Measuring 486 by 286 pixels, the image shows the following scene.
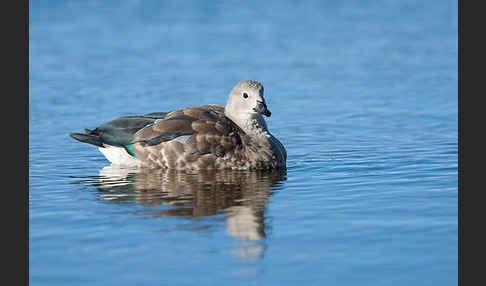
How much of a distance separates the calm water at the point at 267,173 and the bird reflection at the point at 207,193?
0.03 m

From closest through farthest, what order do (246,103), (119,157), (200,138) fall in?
(200,138), (246,103), (119,157)

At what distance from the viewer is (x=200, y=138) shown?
42.6 feet

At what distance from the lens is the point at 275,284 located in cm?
738

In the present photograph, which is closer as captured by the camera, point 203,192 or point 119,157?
point 203,192

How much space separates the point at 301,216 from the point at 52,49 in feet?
55.0

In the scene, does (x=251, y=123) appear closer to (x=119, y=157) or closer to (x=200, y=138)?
(x=200, y=138)

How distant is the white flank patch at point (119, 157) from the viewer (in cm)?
1341

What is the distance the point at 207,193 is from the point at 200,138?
1.89 m

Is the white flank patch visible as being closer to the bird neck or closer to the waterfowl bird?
the waterfowl bird

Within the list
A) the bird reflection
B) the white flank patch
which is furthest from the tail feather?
the bird reflection

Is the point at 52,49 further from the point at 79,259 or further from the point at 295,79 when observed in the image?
the point at 79,259

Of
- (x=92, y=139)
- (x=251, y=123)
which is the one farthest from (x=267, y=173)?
(x=92, y=139)

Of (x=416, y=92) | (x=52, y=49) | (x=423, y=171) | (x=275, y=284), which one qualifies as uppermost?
(x=52, y=49)

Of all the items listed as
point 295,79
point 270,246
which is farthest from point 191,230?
point 295,79
